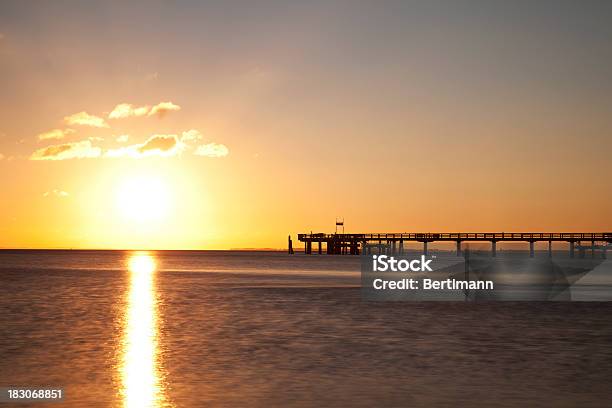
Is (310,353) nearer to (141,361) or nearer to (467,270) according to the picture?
(141,361)

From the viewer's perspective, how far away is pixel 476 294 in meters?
43.6

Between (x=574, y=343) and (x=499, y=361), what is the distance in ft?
16.1

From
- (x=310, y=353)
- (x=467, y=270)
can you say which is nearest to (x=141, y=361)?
(x=310, y=353)

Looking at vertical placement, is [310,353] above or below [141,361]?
below

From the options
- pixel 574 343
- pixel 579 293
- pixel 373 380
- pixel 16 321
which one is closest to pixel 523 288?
pixel 579 293

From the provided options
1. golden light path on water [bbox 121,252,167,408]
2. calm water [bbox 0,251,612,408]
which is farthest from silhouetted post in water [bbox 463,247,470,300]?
golden light path on water [bbox 121,252,167,408]

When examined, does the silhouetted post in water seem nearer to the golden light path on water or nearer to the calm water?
the calm water

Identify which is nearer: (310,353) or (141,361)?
(141,361)

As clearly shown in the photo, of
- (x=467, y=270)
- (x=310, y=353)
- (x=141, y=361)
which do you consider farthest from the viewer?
(x=467, y=270)

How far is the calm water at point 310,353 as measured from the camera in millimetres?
14633

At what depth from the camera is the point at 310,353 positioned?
2025cm

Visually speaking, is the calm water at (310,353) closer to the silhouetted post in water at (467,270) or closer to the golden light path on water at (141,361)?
the golden light path on water at (141,361)

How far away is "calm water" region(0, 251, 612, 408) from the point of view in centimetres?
1463

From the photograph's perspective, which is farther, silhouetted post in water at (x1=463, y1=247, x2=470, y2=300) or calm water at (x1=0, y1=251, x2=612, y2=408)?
silhouetted post in water at (x1=463, y1=247, x2=470, y2=300)
